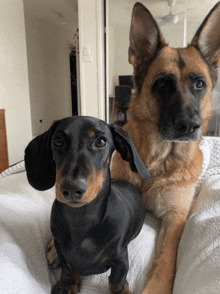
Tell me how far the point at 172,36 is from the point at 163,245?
2.39 m

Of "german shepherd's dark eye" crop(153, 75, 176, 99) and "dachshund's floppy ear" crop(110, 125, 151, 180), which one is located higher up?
"german shepherd's dark eye" crop(153, 75, 176, 99)

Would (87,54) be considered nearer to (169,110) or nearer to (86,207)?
(169,110)

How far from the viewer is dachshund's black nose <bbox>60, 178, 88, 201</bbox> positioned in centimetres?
46

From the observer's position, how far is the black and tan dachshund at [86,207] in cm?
55

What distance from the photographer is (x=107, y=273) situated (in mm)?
667

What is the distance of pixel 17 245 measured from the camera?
0.66 meters

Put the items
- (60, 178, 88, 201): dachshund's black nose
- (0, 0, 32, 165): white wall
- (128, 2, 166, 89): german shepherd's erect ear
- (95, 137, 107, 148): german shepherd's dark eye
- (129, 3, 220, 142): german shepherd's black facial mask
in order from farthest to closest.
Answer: (0, 0, 32, 165): white wall < (128, 2, 166, 89): german shepherd's erect ear < (129, 3, 220, 142): german shepherd's black facial mask < (95, 137, 107, 148): german shepherd's dark eye < (60, 178, 88, 201): dachshund's black nose

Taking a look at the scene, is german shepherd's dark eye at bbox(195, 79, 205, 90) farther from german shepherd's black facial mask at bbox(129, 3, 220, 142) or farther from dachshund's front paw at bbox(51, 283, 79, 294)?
dachshund's front paw at bbox(51, 283, 79, 294)

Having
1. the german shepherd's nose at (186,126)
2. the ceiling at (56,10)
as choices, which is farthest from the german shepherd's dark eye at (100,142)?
the ceiling at (56,10)

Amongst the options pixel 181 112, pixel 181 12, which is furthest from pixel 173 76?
pixel 181 12

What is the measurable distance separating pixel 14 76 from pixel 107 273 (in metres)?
2.99

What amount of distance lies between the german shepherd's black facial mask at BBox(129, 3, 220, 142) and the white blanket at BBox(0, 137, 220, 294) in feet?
1.04

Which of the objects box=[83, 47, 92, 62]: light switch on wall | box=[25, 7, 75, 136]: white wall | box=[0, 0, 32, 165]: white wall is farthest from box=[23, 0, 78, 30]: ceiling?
box=[83, 47, 92, 62]: light switch on wall

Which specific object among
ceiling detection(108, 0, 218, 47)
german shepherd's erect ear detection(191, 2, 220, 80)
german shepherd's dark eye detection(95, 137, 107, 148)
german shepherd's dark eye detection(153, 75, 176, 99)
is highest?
ceiling detection(108, 0, 218, 47)
